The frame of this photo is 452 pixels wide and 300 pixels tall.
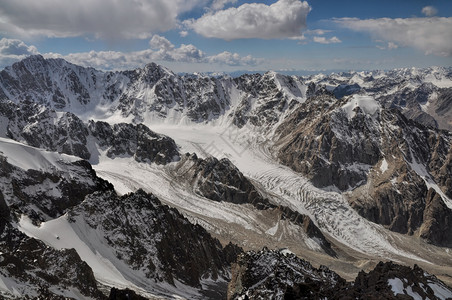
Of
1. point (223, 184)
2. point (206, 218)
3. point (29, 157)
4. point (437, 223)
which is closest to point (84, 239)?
point (29, 157)

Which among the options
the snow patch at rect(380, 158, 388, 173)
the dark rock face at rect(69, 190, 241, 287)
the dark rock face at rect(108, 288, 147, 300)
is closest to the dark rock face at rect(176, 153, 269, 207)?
the dark rock face at rect(69, 190, 241, 287)

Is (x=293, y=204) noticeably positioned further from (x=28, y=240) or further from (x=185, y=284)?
(x=28, y=240)

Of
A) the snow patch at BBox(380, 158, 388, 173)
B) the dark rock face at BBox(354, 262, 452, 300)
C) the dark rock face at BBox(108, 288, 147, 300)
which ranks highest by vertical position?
the dark rock face at BBox(354, 262, 452, 300)

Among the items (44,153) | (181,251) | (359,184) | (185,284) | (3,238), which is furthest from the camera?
(359,184)

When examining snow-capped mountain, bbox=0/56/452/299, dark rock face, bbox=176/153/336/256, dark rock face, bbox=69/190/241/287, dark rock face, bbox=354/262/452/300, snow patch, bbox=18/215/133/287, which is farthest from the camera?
dark rock face, bbox=176/153/336/256

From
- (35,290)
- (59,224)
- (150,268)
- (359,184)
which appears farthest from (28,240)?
(359,184)

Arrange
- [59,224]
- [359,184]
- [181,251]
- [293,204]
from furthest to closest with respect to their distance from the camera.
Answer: [359,184] < [293,204] < [181,251] < [59,224]

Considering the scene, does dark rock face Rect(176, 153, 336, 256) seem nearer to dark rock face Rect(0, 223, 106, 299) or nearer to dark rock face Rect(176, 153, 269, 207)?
dark rock face Rect(176, 153, 269, 207)
